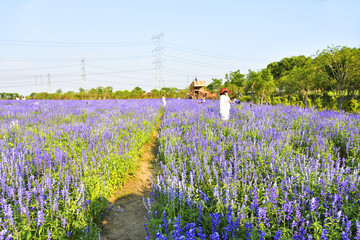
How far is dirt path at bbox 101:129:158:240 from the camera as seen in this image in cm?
308

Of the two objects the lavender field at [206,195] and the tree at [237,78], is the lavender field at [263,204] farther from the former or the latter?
the tree at [237,78]

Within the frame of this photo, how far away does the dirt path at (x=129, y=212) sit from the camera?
3.08 metres

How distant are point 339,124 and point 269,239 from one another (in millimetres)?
5451

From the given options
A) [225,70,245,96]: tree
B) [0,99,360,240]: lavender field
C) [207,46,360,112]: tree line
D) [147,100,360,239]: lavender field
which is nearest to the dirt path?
[0,99,360,240]: lavender field

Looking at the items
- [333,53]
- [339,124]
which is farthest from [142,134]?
[333,53]

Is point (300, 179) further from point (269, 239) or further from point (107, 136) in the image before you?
point (107, 136)

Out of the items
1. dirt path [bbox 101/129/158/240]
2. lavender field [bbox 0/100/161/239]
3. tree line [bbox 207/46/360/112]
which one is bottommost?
dirt path [bbox 101/129/158/240]

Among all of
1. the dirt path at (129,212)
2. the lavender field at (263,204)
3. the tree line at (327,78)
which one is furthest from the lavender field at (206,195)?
the tree line at (327,78)

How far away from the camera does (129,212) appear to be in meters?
3.61

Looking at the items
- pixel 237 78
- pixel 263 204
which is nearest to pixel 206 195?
pixel 263 204

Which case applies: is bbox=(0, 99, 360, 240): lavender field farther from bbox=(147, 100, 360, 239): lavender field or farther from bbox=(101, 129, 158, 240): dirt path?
bbox=(101, 129, 158, 240): dirt path

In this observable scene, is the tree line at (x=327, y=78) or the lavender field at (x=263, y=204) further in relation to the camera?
the tree line at (x=327, y=78)

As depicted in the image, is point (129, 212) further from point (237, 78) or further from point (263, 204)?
point (237, 78)

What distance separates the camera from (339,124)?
5.88m
